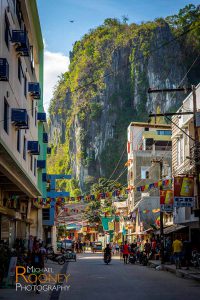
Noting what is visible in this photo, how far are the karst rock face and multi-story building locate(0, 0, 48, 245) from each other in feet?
289

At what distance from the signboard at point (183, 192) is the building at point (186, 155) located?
2276mm

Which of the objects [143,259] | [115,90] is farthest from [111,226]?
[115,90]

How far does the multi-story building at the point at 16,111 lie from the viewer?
18344 millimetres

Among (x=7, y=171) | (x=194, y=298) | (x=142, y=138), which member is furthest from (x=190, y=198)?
(x=142, y=138)

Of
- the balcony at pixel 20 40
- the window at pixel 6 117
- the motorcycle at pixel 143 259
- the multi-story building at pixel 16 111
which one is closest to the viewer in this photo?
the multi-story building at pixel 16 111

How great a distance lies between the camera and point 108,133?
132 meters

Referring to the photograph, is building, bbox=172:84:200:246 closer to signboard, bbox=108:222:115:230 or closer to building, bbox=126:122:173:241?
building, bbox=126:122:173:241

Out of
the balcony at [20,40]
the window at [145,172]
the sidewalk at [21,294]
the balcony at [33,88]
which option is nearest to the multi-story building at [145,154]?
the window at [145,172]

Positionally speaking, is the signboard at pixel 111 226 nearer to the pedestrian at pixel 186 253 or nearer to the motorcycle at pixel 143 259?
the motorcycle at pixel 143 259

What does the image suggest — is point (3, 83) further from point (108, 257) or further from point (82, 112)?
point (82, 112)

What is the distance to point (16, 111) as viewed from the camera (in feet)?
68.1

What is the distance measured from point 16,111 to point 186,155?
16.3 meters

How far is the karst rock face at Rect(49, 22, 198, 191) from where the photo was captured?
125812mm

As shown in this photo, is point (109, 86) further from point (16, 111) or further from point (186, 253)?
point (16, 111)
